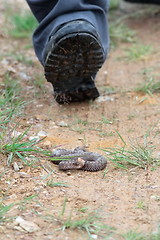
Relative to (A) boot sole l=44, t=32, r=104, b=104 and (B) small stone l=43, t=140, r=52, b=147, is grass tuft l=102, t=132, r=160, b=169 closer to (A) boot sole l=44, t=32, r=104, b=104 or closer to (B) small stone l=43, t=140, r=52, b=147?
(B) small stone l=43, t=140, r=52, b=147

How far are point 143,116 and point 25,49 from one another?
63.7 inches

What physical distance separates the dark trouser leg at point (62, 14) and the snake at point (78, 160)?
76 centimetres

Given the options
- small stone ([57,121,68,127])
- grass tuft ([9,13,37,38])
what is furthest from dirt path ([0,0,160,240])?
grass tuft ([9,13,37,38])

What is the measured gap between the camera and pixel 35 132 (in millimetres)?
2516

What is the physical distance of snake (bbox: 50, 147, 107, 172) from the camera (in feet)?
6.95

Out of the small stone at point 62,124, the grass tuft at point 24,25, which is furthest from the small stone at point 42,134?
the grass tuft at point 24,25

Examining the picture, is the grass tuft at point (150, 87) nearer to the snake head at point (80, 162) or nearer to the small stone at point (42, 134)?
the small stone at point (42, 134)

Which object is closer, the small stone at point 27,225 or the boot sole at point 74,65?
the small stone at point 27,225

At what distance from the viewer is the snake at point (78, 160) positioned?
83.4 inches

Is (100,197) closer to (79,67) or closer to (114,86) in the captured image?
(79,67)

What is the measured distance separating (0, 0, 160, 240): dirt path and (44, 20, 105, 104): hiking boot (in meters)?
0.19

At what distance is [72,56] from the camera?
8.38 feet

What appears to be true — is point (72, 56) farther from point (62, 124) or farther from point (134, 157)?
point (134, 157)

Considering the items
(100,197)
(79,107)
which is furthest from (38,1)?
(100,197)
